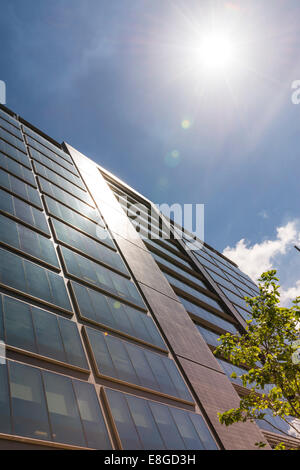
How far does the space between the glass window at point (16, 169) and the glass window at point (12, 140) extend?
4186 mm

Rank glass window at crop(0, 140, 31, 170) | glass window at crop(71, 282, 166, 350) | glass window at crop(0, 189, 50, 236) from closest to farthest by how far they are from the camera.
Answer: glass window at crop(71, 282, 166, 350), glass window at crop(0, 189, 50, 236), glass window at crop(0, 140, 31, 170)

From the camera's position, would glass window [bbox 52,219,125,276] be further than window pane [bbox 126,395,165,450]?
Yes

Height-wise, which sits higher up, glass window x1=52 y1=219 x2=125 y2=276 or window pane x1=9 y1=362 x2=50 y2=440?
glass window x1=52 y1=219 x2=125 y2=276

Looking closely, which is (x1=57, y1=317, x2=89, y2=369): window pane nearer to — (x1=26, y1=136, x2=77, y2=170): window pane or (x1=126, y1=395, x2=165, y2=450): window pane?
(x1=126, y1=395, x2=165, y2=450): window pane

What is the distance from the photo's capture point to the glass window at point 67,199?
21706 mm

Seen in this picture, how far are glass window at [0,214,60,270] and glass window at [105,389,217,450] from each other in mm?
6889

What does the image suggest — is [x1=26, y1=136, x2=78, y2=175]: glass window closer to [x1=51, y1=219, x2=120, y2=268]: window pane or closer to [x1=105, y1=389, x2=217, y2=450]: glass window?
[x1=51, y1=219, x2=120, y2=268]: window pane

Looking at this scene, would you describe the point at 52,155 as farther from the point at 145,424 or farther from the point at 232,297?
the point at 145,424

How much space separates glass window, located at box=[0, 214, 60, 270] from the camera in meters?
13.4

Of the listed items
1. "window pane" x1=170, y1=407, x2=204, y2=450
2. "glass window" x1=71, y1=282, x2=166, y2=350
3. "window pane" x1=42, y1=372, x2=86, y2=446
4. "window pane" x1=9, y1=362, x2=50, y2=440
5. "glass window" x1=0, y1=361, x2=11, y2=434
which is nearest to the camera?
"glass window" x1=0, y1=361, x2=11, y2=434

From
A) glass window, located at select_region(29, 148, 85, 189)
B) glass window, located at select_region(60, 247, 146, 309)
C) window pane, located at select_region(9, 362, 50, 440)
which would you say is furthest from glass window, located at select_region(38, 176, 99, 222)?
window pane, located at select_region(9, 362, 50, 440)

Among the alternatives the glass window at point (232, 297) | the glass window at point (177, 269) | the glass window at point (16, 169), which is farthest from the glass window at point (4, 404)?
the glass window at point (232, 297)

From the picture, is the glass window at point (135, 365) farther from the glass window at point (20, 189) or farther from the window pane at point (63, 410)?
the glass window at point (20, 189)

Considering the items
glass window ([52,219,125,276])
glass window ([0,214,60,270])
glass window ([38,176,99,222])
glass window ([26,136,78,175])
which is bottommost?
glass window ([0,214,60,270])
